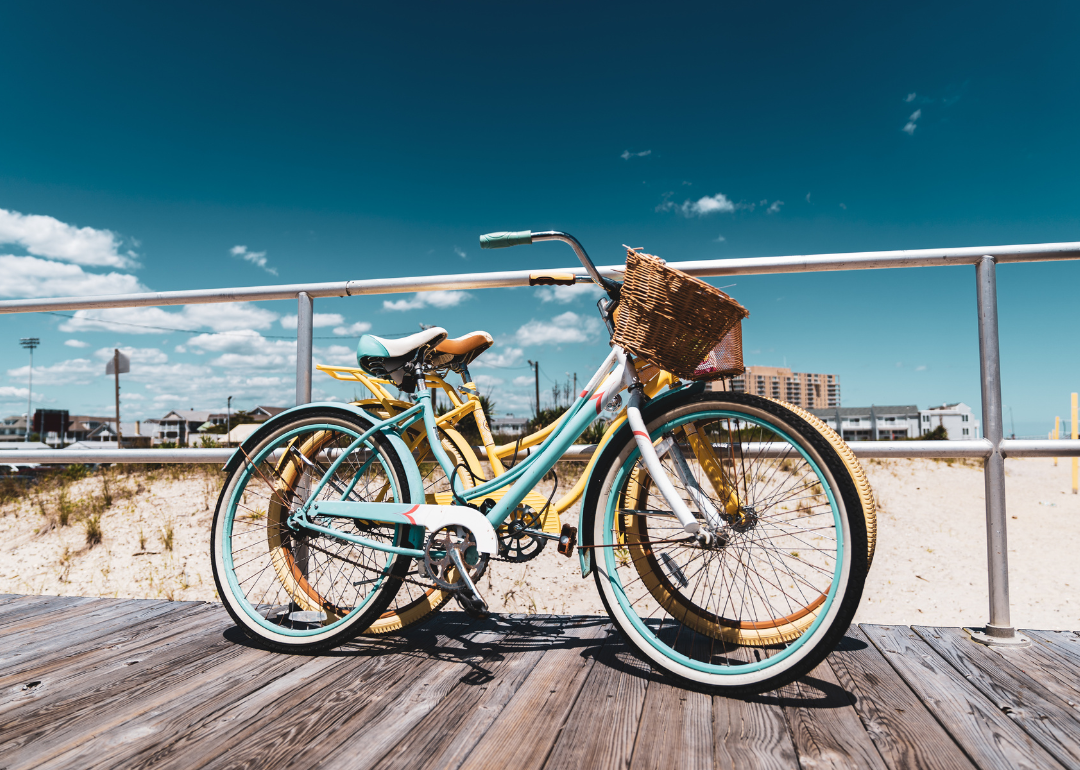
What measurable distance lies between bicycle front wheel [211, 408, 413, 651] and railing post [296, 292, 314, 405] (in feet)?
0.62

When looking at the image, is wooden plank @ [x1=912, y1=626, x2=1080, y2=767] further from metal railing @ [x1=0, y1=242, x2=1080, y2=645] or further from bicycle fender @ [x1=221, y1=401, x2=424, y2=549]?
bicycle fender @ [x1=221, y1=401, x2=424, y2=549]

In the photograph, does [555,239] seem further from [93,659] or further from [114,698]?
[93,659]

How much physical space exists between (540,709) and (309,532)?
0.90 metres

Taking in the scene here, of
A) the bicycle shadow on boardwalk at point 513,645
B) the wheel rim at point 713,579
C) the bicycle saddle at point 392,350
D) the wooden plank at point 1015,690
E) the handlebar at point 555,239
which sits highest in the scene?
the handlebar at point 555,239

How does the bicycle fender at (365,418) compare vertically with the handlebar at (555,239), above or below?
below

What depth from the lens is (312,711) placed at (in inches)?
48.8

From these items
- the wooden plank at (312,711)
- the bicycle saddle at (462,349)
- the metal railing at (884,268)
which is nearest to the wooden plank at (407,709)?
the wooden plank at (312,711)

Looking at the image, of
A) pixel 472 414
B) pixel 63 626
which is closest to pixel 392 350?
pixel 472 414

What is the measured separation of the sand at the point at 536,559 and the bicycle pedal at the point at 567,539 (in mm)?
5764

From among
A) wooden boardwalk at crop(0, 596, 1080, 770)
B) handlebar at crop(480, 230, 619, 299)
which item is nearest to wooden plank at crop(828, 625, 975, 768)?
wooden boardwalk at crop(0, 596, 1080, 770)

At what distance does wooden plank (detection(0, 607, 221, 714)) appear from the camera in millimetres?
1341

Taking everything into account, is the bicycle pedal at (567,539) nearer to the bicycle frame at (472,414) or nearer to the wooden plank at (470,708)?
the bicycle frame at (472,414)

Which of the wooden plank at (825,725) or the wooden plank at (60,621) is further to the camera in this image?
the wooden plank at (60,621)

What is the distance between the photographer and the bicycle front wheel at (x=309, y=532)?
5.31ft
